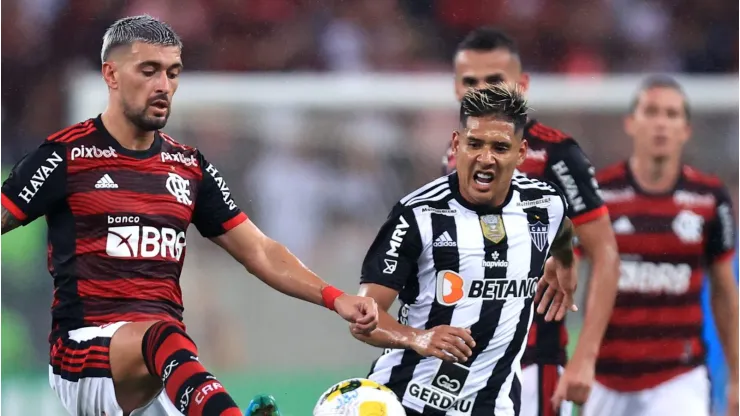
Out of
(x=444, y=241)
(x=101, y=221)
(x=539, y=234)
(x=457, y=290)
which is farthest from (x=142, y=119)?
(x=539, y=234)

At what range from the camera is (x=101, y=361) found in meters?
3.74

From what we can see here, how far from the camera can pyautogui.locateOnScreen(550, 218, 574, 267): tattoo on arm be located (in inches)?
172

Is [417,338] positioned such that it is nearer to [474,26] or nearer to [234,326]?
[234,326]

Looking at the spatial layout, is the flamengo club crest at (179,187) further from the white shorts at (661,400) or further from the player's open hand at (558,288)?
the white shorts at (661,400)

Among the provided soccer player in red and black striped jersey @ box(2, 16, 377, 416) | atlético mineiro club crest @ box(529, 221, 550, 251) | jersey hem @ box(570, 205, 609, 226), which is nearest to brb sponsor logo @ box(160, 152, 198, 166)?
soccer player in red and black striped jersey @ box(2, 16, 377, 416)

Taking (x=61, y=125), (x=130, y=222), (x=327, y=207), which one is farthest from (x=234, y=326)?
(x=130, y=222)

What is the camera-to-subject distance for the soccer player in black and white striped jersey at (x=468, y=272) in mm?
3975

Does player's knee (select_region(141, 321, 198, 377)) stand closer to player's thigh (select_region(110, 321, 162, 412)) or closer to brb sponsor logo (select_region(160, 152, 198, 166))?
player's thigh (select_region(110, 321, 162, 412))

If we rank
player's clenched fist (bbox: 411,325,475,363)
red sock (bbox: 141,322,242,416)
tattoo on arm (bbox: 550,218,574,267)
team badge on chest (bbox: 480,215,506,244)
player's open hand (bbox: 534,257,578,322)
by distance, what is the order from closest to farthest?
red sock (bbox: 141,322,242,416) → player's clenched fist (bbox: 411,325,475,363) → team badge on chest (bbox: 480,215,506,244) → tattoo on arm (bbox: 550,218,574,267) → player's open hand (bbox: 534,257,578,322)

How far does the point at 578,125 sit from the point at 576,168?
4.49ft

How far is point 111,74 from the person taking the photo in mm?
3975

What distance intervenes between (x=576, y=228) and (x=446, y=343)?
161 cm

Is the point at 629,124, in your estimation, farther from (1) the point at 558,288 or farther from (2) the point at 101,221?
(2) the point at 101,221

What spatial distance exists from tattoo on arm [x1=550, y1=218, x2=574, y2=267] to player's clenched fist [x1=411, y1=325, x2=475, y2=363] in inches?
29.3
